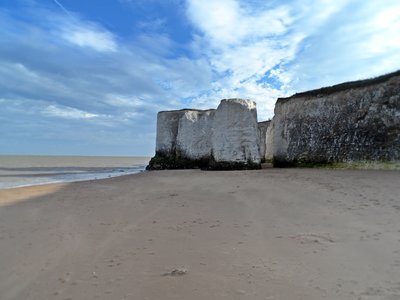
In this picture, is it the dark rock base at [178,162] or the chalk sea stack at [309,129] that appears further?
the dark rock base at [178,162]

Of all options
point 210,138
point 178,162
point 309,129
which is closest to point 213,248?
point 309,129

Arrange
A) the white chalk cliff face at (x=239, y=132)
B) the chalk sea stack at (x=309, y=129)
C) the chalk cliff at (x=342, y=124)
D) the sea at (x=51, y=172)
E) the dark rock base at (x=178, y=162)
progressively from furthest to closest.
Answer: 1. the dark rock base at (x=178, y=162)
2. the white chalk cliff face at (x=239, y=132)
3. the sea at (x=51, y=172)
4. the chalk sea stack at (x=309, y=129)
5. the chalk cliff at (x=342, y=124)

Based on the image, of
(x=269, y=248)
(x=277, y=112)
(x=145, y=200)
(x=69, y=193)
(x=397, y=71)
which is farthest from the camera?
(x=277, y=112)

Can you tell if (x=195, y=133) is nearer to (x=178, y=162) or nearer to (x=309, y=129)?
(x=178, y=162)

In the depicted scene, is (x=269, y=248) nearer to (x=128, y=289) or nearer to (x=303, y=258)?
(x=303, y=258)

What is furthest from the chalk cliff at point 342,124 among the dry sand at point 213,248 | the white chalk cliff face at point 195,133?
the white chalk cliff face at point 195,133

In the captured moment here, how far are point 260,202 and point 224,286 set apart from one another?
11.9 feet

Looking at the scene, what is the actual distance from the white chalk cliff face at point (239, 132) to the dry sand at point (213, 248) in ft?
27.8

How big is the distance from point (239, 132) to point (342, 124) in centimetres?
473

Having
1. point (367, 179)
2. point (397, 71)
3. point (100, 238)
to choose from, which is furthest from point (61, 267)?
point (397, 71)

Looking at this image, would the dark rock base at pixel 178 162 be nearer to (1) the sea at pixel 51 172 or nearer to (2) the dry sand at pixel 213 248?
(1) the sea at pixel 51 172

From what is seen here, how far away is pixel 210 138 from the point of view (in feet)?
68.7

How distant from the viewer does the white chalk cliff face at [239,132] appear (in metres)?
15.9

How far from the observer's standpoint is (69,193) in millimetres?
9820
